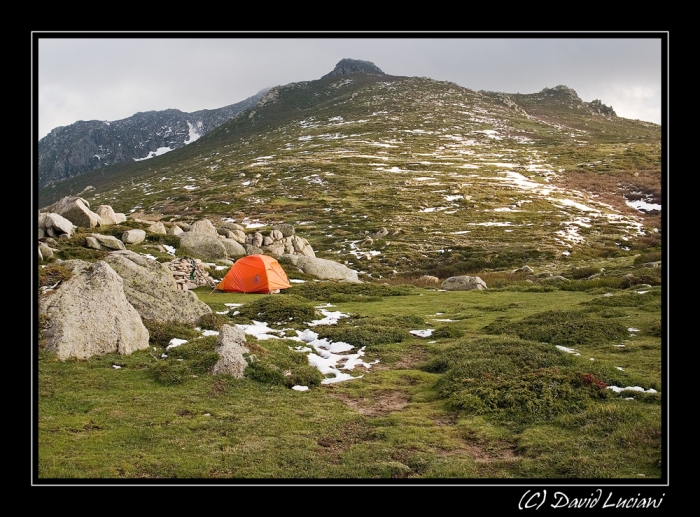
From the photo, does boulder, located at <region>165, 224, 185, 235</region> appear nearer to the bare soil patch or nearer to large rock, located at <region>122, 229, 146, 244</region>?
large rock, located at <region>122, 229, 146, 244</region>

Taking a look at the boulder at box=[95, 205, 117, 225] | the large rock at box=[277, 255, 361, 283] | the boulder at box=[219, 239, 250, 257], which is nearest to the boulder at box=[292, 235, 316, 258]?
the boulder at box=[219, 239, 250, 257]

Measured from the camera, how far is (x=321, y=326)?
2342cm

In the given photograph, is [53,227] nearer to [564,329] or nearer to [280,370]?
[280,370]

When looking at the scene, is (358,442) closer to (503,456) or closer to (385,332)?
(503,456)

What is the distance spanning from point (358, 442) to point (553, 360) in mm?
8498

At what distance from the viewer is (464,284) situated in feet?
128

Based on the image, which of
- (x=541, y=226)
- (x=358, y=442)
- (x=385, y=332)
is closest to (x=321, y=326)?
(x=385, y=332)

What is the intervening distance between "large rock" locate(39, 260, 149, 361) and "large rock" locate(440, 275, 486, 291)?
26248 mm

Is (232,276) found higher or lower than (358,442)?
higher

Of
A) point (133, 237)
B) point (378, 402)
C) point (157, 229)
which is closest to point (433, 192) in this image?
point (157, 229)

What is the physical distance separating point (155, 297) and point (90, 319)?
4351mm
